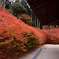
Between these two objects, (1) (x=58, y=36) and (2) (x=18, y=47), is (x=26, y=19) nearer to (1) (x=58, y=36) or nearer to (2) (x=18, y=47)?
(1) (x=58, y=36)

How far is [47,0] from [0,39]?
2.49 metres

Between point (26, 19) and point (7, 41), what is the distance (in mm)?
20188

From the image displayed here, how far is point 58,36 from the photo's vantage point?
52.9 ft

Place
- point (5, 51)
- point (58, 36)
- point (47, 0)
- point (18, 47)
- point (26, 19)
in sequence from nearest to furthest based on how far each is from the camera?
point (47, 0)
point (5, 51)
point (18, 47)
point (58, 36)
point (26, 19)

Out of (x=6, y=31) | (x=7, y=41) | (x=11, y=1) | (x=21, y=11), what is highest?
(x=11, y=1)

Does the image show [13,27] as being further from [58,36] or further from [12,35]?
[58,36]

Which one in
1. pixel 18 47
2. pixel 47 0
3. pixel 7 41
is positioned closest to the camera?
pixel 47 0

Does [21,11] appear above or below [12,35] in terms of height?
above

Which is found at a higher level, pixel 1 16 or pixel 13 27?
pixel 1 16

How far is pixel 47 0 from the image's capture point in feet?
13.3

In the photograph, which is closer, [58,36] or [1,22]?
[1,22]

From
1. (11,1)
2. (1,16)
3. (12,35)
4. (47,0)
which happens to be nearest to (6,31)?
(12,35)

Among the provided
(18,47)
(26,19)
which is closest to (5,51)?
(18,47)

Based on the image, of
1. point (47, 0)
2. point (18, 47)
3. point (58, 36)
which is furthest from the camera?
point (58, 36)
